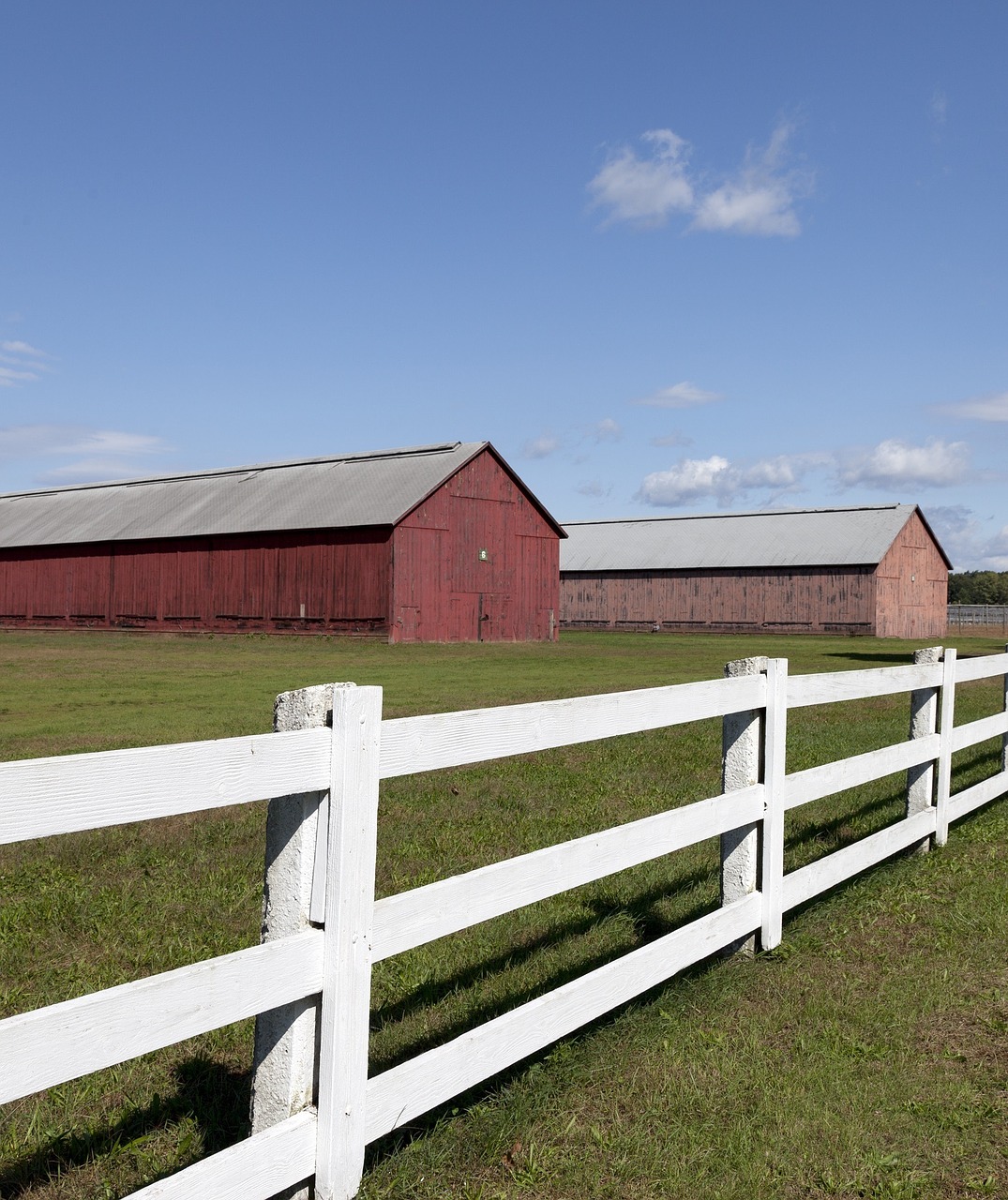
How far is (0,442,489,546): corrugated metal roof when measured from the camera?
43219 millimetres

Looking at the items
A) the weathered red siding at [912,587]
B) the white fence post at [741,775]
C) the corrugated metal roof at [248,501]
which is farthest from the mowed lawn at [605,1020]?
the weathered red siding at [912,587]

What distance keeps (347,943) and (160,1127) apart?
1275mm

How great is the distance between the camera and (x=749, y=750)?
5.41 meters

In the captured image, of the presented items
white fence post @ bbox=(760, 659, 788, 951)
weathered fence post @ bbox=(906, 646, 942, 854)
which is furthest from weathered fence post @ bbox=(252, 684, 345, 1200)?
weathered fence post @ bbox=(906, 646, 942, 854)

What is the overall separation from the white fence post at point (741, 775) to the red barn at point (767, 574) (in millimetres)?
51820

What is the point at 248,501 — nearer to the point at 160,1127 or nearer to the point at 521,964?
the point at 521,964

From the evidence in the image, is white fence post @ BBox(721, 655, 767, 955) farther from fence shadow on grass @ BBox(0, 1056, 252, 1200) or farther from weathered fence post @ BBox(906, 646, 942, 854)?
weathered fence post @ BBox(906, 646, 942, 854)

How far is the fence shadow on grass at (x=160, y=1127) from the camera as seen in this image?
11.4 feet

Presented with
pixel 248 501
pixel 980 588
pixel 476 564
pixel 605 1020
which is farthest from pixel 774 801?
pixel 980 588

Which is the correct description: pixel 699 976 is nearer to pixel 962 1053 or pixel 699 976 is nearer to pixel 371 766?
pixel 962 1053

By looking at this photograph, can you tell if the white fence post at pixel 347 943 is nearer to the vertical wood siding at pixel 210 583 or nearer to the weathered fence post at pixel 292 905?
the weathered fence post at pixel 292 905

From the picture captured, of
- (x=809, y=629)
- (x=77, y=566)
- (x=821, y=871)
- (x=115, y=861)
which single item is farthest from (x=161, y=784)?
(x=809, y=629)

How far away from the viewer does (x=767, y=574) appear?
58750mm

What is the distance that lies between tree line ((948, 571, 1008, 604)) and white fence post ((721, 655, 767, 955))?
162025mm
